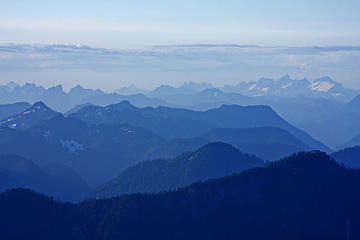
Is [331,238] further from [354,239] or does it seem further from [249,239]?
[249,239]

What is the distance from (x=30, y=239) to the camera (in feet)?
636

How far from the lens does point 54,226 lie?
198875 mm

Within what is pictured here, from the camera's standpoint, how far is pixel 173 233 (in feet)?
655

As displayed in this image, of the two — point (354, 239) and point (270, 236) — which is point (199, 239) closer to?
point (270, 236)

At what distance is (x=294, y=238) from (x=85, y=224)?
219 ft

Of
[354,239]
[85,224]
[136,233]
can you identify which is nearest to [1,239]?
[85,224]

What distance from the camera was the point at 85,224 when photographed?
200 meters

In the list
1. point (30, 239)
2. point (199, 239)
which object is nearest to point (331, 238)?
point (199, 239)

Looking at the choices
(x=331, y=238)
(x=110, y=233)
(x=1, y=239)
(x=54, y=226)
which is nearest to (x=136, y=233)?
(x=110, y=233)

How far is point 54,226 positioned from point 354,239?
94943 mm

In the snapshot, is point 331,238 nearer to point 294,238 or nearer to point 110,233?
point 294,238

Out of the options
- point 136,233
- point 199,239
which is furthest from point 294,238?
point 136,233

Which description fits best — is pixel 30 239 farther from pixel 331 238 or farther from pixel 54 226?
pixel 331 238

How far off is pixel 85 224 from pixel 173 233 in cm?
2824
